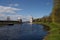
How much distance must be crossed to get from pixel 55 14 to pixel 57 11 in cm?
349

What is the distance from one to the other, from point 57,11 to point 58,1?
3997 millimetres

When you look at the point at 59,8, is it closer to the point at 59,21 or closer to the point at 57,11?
the point at 57,11

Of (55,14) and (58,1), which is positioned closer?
(58,1)

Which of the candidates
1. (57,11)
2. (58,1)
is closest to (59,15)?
(57,11)

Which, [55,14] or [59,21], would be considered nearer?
[59,21]

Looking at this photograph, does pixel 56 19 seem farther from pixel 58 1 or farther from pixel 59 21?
pixel 58 1

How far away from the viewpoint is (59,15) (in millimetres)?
57562

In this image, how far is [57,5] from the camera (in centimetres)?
5769

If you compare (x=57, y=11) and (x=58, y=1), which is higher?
(x=58, y=1)

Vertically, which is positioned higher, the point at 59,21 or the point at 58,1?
the point at 58,1

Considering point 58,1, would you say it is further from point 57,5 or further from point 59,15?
point 59,15

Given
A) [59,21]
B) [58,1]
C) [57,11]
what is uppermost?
[58,1]

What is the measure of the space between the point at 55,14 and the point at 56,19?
10.9 feet

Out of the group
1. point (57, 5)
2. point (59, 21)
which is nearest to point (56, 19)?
point (59, 21)
